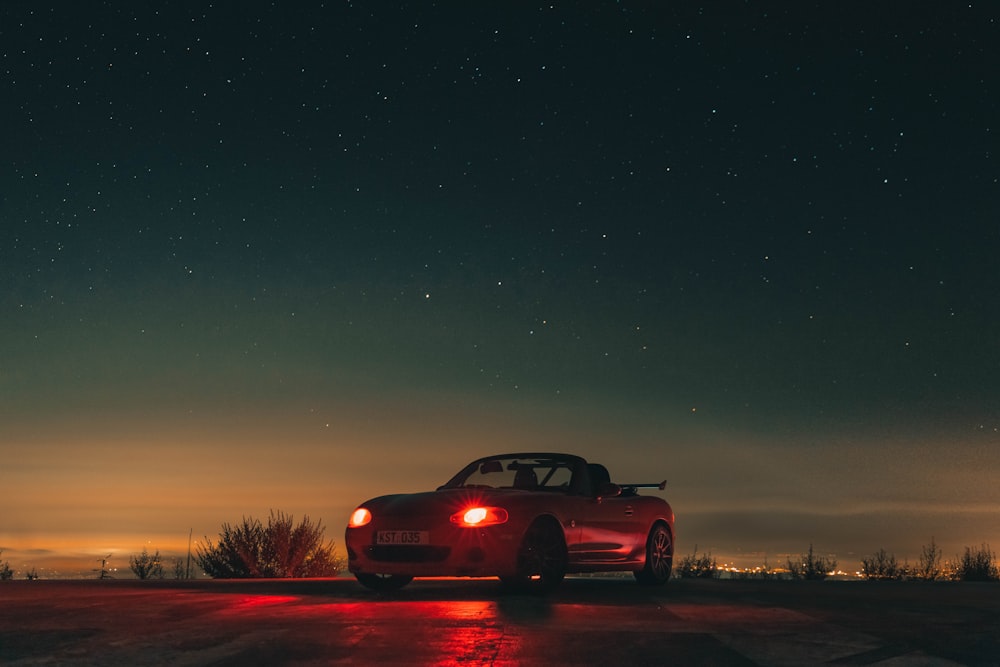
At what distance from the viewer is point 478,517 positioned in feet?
36.7

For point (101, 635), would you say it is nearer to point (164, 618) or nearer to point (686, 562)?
point (164, 618)

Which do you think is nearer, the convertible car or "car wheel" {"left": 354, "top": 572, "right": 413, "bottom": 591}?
the convertible car

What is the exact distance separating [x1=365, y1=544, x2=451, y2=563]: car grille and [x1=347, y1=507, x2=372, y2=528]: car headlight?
281 millimetres

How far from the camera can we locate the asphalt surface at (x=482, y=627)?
6707 millimetres

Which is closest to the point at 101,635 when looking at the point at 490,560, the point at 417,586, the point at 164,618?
the point at 164,618

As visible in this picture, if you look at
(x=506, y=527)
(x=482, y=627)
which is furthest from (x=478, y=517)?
(x=482, y=627)

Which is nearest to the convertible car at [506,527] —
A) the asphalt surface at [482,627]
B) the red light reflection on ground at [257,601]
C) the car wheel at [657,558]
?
the car wheel at [657,558]

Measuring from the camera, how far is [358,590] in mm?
12133

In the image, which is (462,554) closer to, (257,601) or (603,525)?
(257,601)

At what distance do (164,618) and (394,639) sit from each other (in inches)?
86.5

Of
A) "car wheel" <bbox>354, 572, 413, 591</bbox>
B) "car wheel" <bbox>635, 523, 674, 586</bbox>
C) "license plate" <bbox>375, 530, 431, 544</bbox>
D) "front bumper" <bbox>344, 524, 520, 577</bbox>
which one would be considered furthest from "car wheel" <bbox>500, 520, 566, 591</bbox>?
"car wheel" <bbox>635, 523, 674, 586</bbox>

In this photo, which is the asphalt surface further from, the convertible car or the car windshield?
the car windshield

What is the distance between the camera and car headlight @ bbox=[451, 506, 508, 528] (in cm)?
1114

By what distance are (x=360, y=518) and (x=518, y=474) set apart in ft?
6.56
